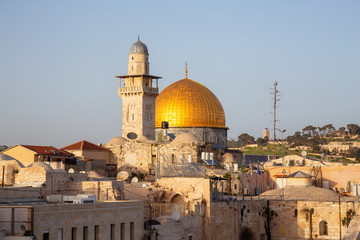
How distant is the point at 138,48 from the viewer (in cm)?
5509

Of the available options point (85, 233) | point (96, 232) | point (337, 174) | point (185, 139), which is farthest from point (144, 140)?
point (85, 233)

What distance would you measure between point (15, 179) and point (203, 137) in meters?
21.8

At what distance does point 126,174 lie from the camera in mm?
45562

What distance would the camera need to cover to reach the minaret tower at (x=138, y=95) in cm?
5475

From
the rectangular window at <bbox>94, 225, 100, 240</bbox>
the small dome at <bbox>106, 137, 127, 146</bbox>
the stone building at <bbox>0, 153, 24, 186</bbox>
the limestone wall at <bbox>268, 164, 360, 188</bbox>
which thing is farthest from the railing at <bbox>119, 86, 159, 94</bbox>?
the rectangular window at <bbox>94, 225, 100, 240</bbox>

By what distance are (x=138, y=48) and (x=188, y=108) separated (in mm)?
6093

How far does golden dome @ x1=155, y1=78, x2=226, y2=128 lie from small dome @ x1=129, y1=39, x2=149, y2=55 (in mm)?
4123

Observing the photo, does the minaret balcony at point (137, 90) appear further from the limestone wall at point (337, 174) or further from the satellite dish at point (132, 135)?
the limestone wall at point (337, 174)

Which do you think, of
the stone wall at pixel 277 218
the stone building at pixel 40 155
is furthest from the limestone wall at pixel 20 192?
the stone building at pixel 40 155

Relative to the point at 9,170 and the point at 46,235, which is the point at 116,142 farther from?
the point at 46,235

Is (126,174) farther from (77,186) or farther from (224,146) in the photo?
(224,146)

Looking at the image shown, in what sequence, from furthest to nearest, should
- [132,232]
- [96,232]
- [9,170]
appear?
[9,170]
[132,232]
[96,232]

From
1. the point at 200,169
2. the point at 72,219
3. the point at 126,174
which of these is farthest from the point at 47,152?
the point at 72,219

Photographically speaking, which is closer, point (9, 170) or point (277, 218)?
point (9, 170)
